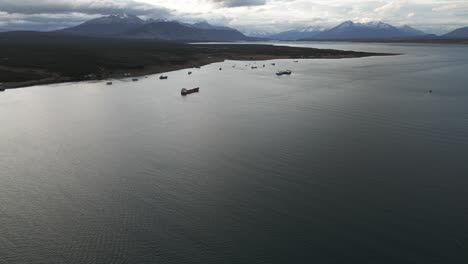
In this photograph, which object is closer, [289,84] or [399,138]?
[399,138]

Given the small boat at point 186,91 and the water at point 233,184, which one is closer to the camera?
the water at point 233,184

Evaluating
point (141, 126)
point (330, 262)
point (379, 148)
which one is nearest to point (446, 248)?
point (330, 262)

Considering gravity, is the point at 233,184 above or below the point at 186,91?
below

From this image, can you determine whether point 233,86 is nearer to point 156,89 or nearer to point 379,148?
point 156,89

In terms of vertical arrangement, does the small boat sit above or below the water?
above

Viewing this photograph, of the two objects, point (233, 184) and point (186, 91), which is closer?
point (233, 184)

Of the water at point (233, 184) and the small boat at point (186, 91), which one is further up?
the small boat at point (186, 91)

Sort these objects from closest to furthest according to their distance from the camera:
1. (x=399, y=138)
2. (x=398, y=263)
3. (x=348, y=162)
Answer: (x=398, y=263) < (x=348, y=162) < (x=399, y=138)

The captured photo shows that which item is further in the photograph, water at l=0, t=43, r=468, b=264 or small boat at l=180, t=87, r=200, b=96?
small boat at l=180, t=87, r=200, b=96
